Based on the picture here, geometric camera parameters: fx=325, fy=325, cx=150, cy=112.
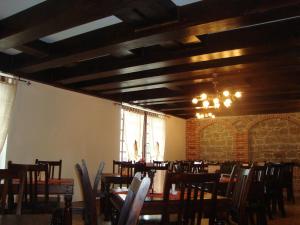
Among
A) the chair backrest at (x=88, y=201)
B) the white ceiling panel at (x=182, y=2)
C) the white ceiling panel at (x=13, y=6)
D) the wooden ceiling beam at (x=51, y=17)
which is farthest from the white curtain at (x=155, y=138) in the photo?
the chair backrest at (x=88, y=201)

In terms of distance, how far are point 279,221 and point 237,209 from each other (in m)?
2.84

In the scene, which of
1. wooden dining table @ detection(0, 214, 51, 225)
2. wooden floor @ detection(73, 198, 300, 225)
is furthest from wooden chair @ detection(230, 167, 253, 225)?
wooden floor @ detection(73, 198, 300, 225)

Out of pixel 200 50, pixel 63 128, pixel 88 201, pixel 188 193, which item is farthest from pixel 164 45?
pixel 88 201

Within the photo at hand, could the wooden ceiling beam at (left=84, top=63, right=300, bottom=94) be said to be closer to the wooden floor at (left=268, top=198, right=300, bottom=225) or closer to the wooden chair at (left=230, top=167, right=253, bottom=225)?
the wooden chair at (left=230, top=167, right=253, bottom=225)

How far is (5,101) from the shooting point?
5.83 metres

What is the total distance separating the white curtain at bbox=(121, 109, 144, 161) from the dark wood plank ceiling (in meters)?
1.54

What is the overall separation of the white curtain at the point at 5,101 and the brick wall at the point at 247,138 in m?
7.23

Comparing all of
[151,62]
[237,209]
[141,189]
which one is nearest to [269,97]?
[151,62]

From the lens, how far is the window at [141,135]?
28.7ft

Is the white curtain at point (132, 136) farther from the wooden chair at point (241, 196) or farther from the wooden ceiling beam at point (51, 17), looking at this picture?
the wooden chair at point (241, 196)

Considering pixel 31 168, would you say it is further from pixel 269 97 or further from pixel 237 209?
pixel 269 97

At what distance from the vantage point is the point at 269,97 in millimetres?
8469

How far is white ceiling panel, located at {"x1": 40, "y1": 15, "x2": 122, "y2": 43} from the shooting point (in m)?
4.29

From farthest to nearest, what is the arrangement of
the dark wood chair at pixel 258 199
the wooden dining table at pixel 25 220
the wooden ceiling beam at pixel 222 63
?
the wooden ceiling beam at pixel 222 63 < the dark wood chair at pixel 258 199 < the wooden dining table at pixel 25 220
